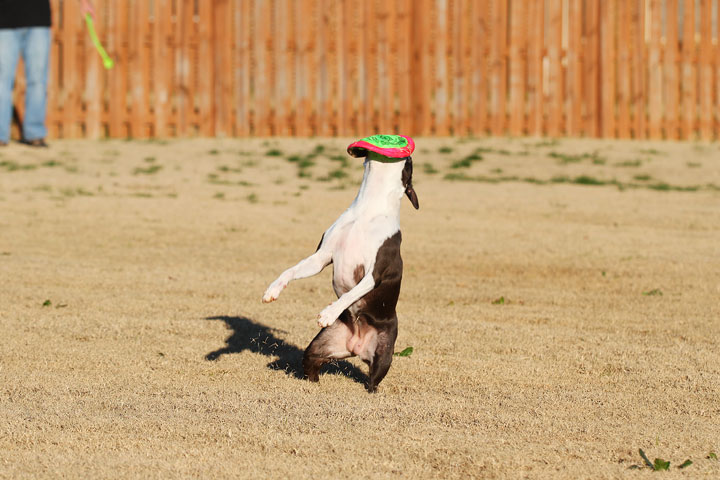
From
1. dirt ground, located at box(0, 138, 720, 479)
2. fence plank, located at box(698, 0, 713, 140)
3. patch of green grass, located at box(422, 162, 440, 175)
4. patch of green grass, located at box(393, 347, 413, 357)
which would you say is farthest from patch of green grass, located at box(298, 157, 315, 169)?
patch of green grass, located at box(393, 347, 413, 357)

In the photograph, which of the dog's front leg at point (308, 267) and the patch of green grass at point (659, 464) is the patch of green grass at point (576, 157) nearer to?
the dog's front leg at point (308, 267)

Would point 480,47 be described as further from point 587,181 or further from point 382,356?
point 382,356

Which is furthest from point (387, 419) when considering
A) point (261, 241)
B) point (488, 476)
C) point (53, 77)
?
point (53, 77)

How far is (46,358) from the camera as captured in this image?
5.77 meters

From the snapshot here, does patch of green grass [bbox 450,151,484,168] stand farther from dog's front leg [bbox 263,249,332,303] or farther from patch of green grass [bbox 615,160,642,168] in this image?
dog's front leg [bbox 263,249,332,303]

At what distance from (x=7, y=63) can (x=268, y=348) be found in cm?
950

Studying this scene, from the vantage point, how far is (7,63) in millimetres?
14141

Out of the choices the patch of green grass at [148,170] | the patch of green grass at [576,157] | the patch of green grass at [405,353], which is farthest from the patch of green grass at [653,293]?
the patch of green grass at [148,170]

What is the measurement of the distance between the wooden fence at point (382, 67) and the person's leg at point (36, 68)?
2.05ft

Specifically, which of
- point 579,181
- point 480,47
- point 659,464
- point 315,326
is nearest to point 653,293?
point 315,326

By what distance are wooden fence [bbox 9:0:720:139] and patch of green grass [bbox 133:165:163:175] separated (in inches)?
69.0

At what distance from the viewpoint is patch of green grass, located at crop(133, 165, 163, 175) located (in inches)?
545

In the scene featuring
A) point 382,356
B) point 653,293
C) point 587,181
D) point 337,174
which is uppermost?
point 337,174

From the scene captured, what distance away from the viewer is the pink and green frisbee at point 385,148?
16.5 feet
